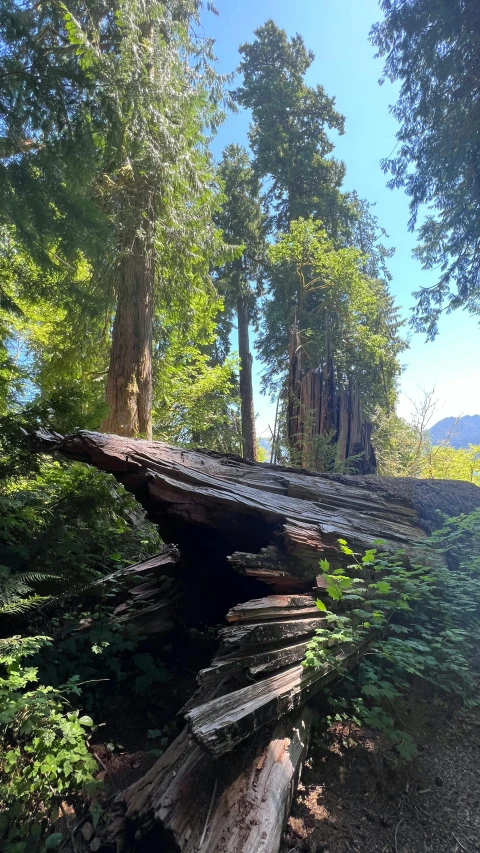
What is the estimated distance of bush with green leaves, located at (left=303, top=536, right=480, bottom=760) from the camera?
2465mm

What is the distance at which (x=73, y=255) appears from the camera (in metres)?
4.67

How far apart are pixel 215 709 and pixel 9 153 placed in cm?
532

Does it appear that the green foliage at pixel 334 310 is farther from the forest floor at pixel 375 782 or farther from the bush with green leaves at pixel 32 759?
Result: the bush with green leaves at pixel 32 759

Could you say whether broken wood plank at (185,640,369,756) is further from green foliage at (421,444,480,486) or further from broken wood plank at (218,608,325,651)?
green foliage at (421,444,480,486)

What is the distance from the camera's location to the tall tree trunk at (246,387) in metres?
15.8

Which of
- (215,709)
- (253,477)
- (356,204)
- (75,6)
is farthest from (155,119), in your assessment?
(356,204)

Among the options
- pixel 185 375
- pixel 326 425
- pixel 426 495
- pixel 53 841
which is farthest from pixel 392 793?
pixel 185 375

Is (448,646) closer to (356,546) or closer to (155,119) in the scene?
(356,546)

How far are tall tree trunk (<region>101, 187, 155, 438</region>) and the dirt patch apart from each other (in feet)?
14.3

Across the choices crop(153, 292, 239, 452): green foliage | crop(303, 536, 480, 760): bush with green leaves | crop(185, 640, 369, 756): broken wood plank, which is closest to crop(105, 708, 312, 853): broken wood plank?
crop(185, 640, 369, 756): broken wood plank

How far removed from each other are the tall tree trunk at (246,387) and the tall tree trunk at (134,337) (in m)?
8.96

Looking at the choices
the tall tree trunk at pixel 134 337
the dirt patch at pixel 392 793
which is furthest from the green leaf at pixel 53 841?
the tall tree trunk at pixel 134 337

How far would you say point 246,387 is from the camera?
16547 mm

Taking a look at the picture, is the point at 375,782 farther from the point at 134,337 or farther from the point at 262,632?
the point at 134,337
